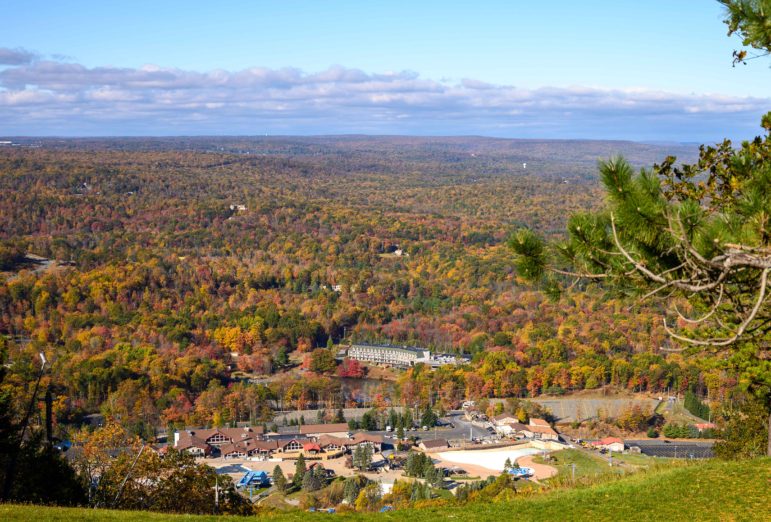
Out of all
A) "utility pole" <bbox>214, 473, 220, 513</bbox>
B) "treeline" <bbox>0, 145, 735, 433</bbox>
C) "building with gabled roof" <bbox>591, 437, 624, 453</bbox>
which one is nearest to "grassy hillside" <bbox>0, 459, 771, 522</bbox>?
"treeline" <bbox>0, 145, 735, 433</bbox>

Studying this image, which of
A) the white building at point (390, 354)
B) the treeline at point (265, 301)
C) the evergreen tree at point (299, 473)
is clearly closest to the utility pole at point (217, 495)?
the treeline at point (265, 301)

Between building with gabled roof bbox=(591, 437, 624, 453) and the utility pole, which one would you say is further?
building with gabled roof bbox=(591, 437, 624, 453)

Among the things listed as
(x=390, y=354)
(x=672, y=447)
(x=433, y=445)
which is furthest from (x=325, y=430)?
(x=390, y=354)

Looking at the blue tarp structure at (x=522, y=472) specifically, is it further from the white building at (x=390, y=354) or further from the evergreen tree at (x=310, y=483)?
the white building at (x=390, y=354)

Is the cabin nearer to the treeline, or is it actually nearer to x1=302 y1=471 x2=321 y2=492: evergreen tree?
x1=302 y1=471 x2=321 y2=492: evergreen tree

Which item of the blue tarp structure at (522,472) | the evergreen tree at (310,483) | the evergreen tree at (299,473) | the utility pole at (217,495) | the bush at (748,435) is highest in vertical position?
the bush at (748,435)

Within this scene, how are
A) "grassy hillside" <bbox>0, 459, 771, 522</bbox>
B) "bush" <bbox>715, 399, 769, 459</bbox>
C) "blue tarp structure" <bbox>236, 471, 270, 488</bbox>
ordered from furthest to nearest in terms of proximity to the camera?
"blue tarp structure" <bbox>236, 471, 270, 488</bbox> → "bush" <bbox>715, 399, 769, 459</bbox> → "grassy hillside" <bbox>0, 459, 771, 522</bbox>

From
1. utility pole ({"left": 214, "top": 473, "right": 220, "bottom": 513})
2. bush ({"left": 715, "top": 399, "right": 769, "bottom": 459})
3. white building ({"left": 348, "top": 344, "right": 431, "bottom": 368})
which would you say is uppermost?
bush ({"left": 715, "top": 399, "right": 769, "bottom": 459})

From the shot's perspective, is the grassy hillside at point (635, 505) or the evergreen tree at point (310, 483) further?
the evergreen tree at point (310, 483)
